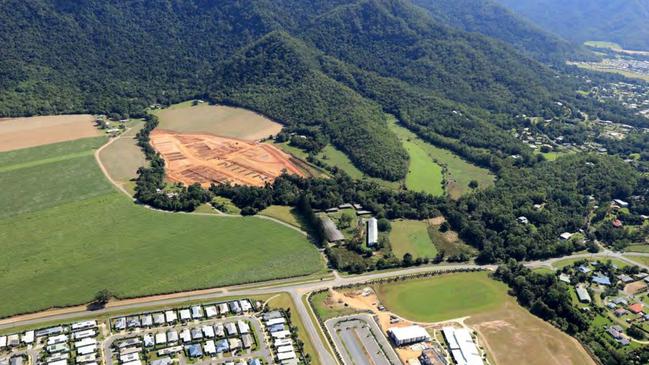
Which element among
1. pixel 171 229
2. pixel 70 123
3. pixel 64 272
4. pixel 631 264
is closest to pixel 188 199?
pixel 171 229

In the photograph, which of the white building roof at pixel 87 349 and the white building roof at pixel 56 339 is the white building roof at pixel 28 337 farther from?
the white building roof at pixel 87 349

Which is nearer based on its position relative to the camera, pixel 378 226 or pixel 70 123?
pixel 378 226

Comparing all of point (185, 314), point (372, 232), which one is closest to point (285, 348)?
point (185, 314)

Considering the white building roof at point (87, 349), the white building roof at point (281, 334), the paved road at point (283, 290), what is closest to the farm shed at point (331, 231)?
the paved road at point (283, 290)

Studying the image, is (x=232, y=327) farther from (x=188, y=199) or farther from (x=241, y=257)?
(x=188, y=199)

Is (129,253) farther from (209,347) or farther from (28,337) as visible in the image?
(209,347)

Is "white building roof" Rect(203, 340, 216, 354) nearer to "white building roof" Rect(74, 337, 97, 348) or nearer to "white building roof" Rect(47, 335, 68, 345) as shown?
"white building roof" Rect(74, 337, 97, 348)

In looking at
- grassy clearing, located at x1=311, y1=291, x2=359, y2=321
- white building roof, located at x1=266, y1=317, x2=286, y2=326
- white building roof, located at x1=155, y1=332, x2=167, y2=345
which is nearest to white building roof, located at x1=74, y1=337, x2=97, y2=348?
white building roof, located at x1=155, y1=332, x2=167, y2=345
